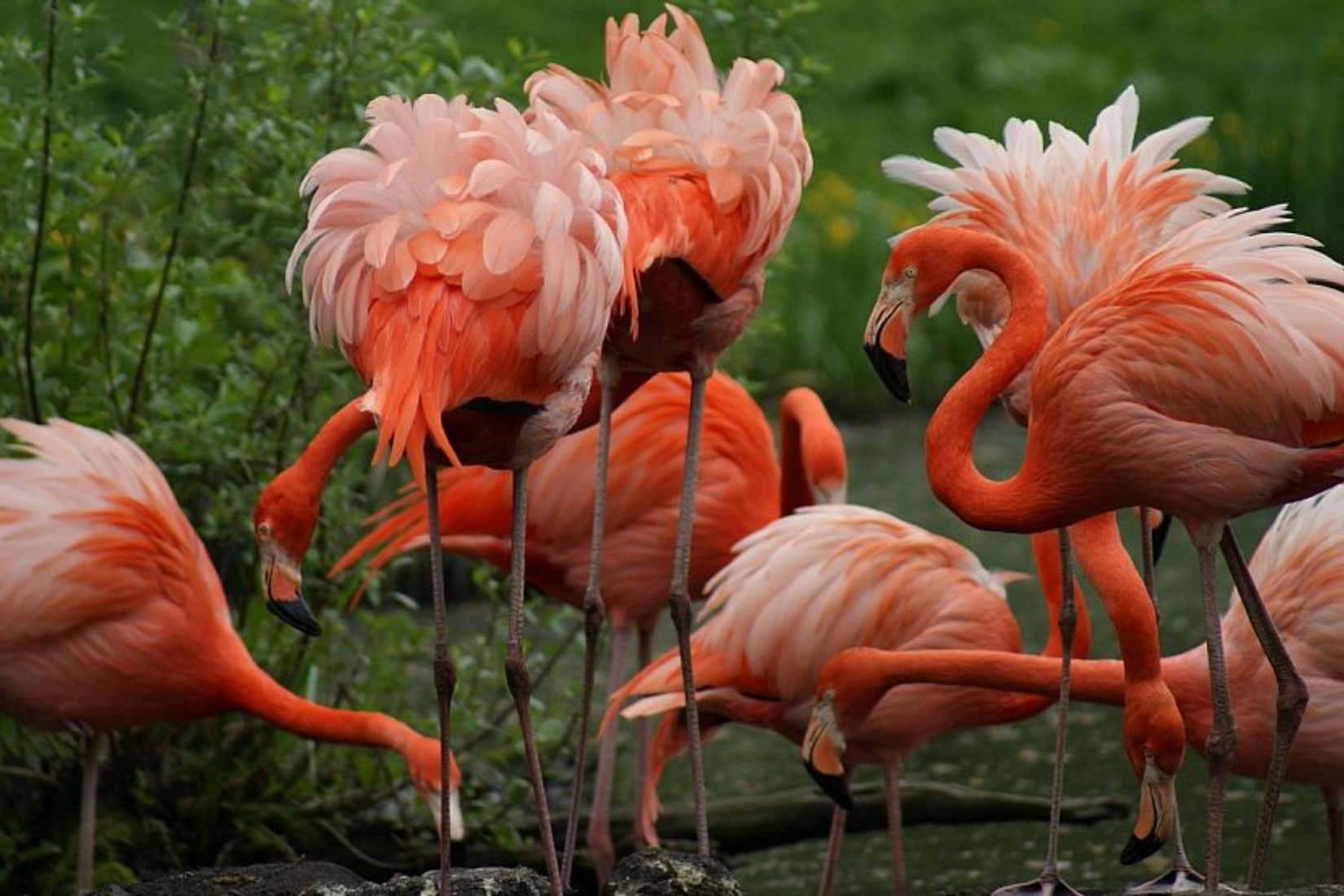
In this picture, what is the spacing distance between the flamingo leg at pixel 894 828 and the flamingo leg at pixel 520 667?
3.33ft

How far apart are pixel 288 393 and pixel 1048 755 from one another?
2353 millimetres

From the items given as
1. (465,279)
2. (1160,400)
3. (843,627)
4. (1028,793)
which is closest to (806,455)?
(843,627)

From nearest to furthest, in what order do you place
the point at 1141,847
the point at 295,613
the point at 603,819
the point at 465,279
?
the point at 465,279 < the point at 1141,847 < the point at 295,613 < the point at 603,819

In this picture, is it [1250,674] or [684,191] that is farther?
[1250,674]

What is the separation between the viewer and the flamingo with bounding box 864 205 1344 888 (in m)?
3.85

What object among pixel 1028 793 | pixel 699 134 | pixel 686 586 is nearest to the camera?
pixel 699 134

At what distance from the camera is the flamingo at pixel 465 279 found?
11.5ft

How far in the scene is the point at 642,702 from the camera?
485 centimetres

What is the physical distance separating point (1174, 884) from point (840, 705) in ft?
2.45

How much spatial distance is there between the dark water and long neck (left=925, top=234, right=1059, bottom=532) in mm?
1340

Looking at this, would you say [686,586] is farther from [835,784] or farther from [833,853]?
[833,853]

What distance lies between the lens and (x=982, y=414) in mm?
3986

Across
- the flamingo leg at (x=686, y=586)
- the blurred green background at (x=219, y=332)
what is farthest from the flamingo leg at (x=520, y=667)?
the blurred green background at (x=219, y=332)

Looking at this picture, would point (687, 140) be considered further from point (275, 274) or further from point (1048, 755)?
point (1048, 755)
